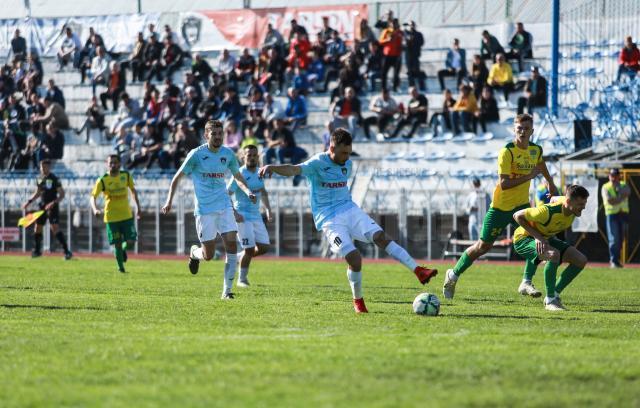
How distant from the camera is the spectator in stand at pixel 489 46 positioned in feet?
105

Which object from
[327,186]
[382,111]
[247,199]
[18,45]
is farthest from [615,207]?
[18,45]

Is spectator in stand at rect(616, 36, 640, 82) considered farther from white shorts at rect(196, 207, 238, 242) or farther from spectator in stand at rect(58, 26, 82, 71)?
spectator in stand at rect(58, 26, 82, 71)

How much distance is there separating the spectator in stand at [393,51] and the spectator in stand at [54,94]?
431 inches

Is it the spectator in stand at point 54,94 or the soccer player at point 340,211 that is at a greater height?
the spectator in stand at point 54,94

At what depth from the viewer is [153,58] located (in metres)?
38.2

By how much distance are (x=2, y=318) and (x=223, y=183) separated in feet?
15.8

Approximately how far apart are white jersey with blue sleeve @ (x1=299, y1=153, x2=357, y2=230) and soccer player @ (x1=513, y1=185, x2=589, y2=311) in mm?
2043

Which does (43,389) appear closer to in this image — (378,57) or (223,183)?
(223,183)

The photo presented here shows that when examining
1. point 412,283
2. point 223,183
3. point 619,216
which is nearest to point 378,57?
point 619,216

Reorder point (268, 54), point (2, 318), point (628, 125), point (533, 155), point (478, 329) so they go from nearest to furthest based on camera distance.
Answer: point (478, 329) < point (2, 318) < point (533, 155) < point (628, 125) < point (268, 54)

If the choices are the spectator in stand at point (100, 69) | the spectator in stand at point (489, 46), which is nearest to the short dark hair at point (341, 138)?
the spectator in stand at point (489, 46)

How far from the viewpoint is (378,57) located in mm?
33406

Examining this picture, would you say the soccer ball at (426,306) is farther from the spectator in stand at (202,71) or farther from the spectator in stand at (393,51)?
the spectator in stand at (202,71)

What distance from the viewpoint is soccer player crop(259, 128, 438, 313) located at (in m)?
12.7
